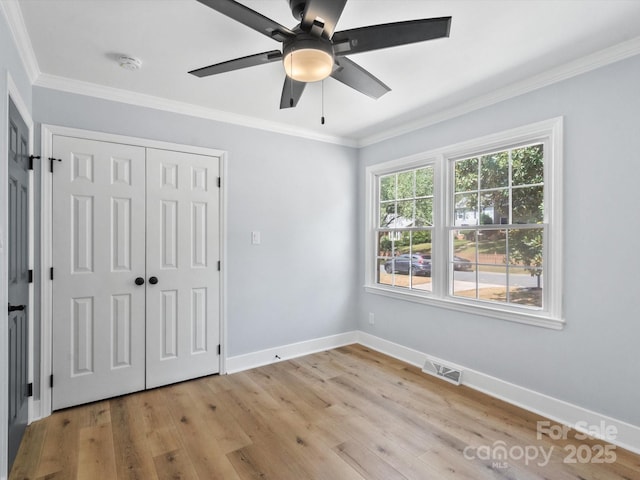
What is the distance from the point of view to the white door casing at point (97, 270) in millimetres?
2592

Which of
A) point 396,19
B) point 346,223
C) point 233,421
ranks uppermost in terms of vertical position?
point 396,19

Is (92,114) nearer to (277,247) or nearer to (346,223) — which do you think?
(277,247)

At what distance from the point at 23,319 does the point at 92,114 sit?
164 cm

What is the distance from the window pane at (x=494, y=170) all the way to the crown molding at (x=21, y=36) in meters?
3.40

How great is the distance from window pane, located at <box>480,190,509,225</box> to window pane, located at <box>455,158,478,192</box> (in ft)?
0.57

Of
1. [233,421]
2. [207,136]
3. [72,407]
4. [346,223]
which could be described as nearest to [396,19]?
[207,136]

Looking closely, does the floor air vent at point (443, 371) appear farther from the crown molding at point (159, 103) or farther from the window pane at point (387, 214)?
the crown molding at point (159, 103)

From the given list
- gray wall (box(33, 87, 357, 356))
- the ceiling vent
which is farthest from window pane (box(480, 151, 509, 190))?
the ceiling vent

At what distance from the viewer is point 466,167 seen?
3170mm

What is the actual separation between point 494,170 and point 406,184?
3.31 ft

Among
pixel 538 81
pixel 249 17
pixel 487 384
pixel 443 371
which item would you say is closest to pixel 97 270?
pixel 249 17

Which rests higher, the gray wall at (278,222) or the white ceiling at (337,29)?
the white ceiling at (337,29)

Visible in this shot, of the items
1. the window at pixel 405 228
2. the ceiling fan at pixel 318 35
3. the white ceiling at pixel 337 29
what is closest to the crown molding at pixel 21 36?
the white ceiling at pixel 337 29

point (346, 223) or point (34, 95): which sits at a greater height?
point (34, 95)
